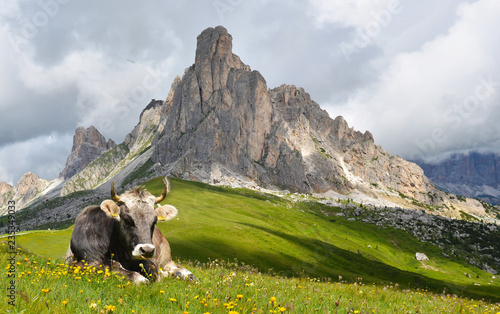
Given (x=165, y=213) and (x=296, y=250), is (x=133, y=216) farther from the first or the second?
(x=296, y=250)

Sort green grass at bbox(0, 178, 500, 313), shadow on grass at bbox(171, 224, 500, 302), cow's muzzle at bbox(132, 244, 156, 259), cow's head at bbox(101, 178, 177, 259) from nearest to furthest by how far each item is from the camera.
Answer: cow's muzzle at bbox(132, 244, 156, 259) < cow's head at bbox(101, 178, 177, 259) < green grass at bbox(0, 178, 500, 313) < shadow on grass at bbox(171, 224, 500, 302)

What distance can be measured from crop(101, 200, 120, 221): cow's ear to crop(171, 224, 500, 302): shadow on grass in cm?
3456

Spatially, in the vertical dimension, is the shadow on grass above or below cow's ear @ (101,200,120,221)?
below

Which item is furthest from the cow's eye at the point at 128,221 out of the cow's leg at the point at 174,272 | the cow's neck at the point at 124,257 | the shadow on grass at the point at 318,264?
the shadow on grass at the point at 318,264

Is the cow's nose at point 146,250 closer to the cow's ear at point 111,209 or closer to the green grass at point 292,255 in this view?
the green grass at point 292,255

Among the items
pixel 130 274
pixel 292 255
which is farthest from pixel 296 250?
pixel 130 274

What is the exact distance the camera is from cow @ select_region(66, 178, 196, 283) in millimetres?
Answer: 8609

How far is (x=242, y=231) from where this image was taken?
248 feet

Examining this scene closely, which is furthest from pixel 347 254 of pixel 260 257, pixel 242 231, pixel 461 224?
pixel 461 224

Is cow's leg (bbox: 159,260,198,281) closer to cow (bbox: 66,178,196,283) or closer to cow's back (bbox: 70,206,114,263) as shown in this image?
cow (bbox: 66,178,196,283)

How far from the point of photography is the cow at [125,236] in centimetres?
861

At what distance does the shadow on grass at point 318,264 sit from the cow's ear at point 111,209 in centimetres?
3456

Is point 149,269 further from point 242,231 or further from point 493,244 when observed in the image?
point 493,244

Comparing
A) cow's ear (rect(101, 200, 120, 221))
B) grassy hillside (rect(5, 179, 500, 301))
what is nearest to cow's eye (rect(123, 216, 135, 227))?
Result: cow's ear (rect(101, 200, 120, 221))
